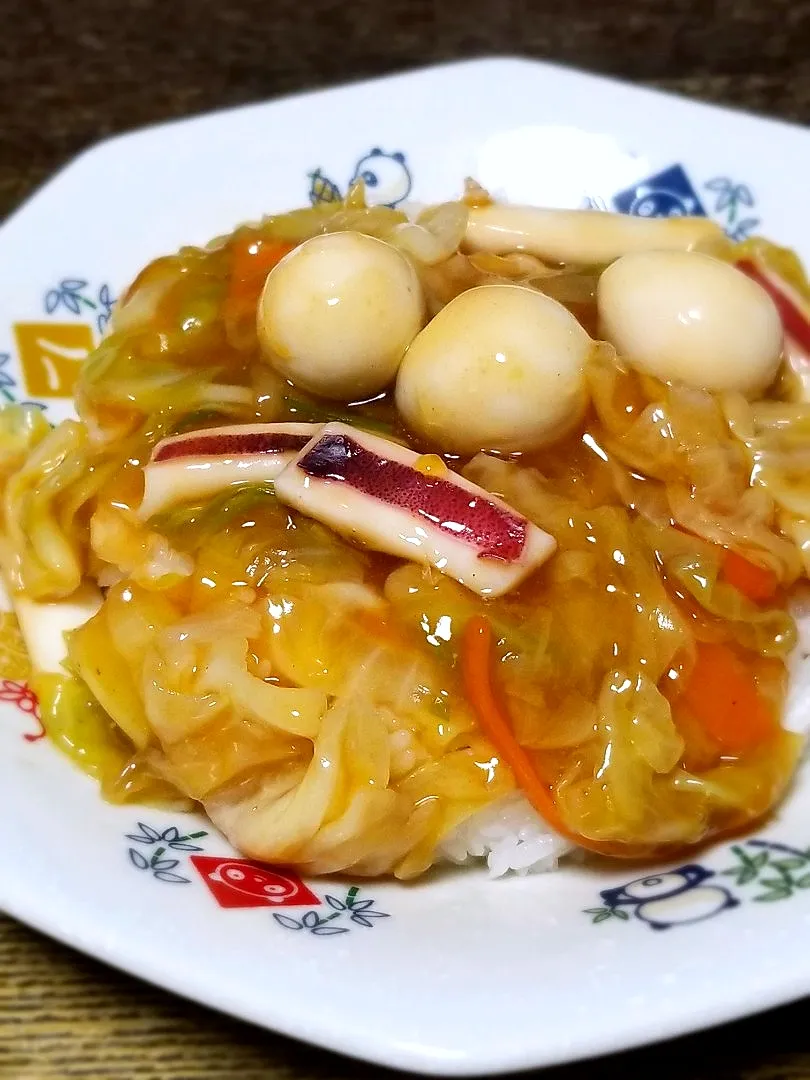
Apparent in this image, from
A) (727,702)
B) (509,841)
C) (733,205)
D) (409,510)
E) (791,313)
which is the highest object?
(733,205)

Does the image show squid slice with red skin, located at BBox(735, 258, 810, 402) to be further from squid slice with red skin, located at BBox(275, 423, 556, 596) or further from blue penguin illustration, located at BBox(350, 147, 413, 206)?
blue penguin illustration, located at BBox(350, 147, 413, 206)

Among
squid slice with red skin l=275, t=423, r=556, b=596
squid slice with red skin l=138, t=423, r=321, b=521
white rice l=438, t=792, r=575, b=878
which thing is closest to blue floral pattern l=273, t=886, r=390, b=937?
white rice l=438, t=792, r=575, b=878

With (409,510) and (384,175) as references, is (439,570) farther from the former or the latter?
(384,175)

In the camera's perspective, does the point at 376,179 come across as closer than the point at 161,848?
No

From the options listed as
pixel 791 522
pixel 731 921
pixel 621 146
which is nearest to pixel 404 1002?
pixel 731 921

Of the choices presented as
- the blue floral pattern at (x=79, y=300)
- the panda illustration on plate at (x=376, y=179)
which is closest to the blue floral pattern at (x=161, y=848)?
the blue floral pattern at (x=79, y=300)

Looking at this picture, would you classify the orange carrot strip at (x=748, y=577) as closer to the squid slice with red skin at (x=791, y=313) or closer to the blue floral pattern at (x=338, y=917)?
the squid slice with red skin at (x=791, y=313)

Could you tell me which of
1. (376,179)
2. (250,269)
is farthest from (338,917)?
(376,179)
